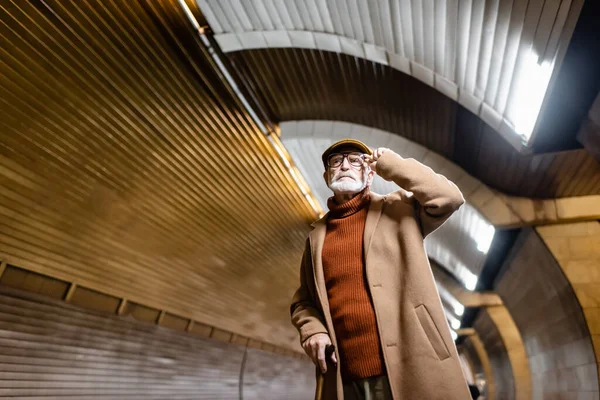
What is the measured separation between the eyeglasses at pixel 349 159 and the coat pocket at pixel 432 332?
2.51 feet

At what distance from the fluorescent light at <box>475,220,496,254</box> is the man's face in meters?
6.93

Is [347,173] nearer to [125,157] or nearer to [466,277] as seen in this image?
[125,157]

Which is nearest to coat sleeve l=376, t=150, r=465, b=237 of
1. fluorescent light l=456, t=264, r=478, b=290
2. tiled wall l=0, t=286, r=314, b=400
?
tiled wall l=0, t=286, r=314, b=400

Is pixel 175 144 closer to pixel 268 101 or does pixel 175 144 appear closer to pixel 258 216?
pixel 268 101

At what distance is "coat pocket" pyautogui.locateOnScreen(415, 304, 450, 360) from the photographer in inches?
63.0

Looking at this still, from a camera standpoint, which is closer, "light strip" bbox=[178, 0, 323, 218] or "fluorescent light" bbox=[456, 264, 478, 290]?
"light strip" bbox=[178, 0, 323, 218]

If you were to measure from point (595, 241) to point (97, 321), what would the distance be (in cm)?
794

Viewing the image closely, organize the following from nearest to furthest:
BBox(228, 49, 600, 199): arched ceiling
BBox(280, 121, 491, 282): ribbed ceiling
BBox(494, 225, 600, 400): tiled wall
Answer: BBox(228, 49, 600, 199): arched ceiling → BBox(494, 225, 600, 400): tiled wall → BBox(280, 121, 491, 282): ribbed ceiling

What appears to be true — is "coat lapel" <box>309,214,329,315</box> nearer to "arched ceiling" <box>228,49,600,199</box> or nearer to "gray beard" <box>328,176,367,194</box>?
"gray beard" <box>328,176,367,194</box>

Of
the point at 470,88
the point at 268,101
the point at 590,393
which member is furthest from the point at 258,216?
the point at 590,393

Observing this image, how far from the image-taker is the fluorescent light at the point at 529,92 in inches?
174

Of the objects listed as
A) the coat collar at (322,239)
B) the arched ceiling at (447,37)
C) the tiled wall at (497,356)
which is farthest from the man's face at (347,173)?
the tiled wall at (497,356)

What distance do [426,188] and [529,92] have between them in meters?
3.80

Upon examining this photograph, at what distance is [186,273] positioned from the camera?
9.09m
